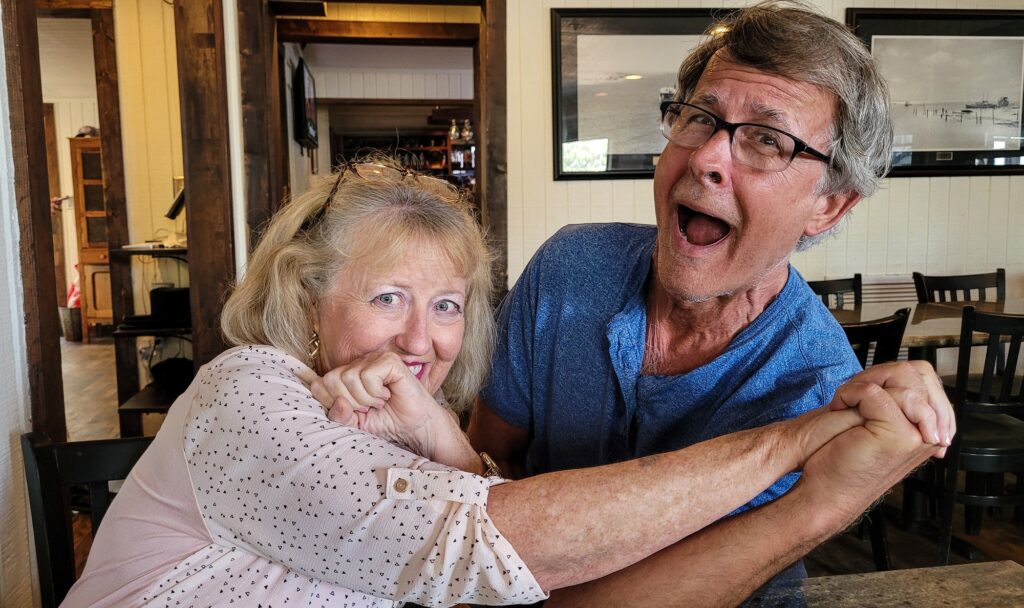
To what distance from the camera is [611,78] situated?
3969 mm

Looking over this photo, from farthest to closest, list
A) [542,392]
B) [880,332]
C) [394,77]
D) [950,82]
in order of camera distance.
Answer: [394,77] < [950,82] < [880,332] < [542,392]

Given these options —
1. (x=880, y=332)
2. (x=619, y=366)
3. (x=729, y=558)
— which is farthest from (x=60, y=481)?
(x=880, y=332)

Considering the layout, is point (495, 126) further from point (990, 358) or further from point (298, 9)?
point (990, 358)

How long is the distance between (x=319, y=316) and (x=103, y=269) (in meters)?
8.79

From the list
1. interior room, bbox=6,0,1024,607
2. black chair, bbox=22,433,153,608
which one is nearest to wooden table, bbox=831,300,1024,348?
interior room, bbox=6,0,1024,607

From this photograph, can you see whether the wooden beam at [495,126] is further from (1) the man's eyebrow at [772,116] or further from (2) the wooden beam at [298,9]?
(1) the man's eyebrow at [772,116]

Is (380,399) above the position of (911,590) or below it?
above

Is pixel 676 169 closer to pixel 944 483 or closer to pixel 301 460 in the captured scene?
pixel 301 460

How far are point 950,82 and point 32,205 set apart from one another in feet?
15.1

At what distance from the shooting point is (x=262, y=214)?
3439mm

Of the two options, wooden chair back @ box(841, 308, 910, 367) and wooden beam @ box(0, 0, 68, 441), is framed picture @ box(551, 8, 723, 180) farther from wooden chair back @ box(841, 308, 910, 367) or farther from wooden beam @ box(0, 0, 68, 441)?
wooden beam @ box(0, 0, 68, 441)

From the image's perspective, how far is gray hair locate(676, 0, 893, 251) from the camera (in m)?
1.16

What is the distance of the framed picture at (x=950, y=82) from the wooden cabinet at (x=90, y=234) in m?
8.32

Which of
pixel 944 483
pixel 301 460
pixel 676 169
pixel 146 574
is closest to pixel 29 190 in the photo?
pixel 146 574
